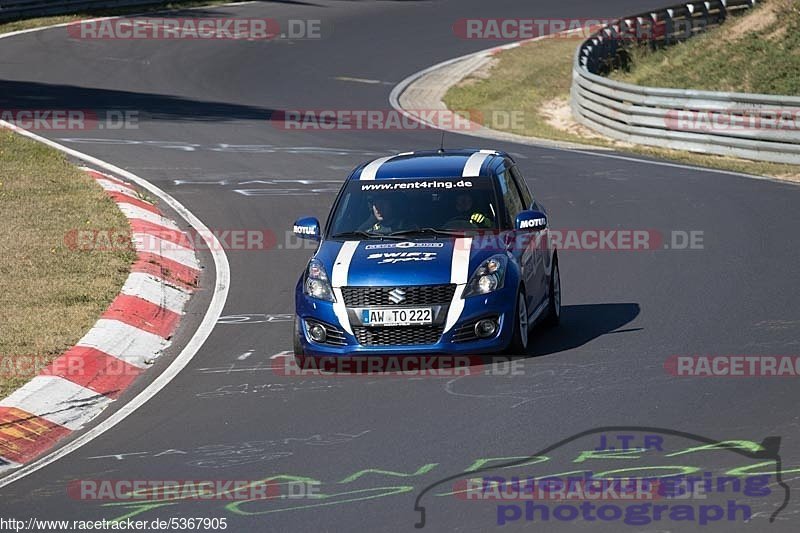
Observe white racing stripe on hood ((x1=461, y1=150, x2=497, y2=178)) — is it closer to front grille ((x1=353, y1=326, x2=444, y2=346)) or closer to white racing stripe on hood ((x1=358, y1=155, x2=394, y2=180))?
white racing stripe on hood ((x1=358, y1=155, x2=394, y2=180))

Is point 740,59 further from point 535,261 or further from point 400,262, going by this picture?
point 400,262

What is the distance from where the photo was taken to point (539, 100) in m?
36.1

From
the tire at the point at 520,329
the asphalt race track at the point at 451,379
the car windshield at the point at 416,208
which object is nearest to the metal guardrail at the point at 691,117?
the asphalt race track at the point at 451,379

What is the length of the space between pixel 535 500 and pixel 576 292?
21.7ft

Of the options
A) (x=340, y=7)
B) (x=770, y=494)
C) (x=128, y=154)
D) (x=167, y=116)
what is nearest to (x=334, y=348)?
(x=770, y=494)

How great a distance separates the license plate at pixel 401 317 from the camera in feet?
35.7

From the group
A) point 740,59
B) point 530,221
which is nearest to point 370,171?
point 530,221

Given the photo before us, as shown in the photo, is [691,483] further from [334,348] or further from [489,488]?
[334,348]

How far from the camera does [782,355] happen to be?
1087cm

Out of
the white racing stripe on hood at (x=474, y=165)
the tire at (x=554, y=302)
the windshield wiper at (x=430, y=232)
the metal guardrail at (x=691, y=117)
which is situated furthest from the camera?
the metal guardrail at (x=691, y=117)

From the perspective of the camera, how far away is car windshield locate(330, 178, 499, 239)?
11875 mm

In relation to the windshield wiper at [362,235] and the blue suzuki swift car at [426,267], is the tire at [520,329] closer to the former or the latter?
the blue suzuki swift car at [426,267]

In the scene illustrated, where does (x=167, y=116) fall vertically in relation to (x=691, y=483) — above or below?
above

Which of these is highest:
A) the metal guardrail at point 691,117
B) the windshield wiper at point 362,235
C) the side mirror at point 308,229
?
the metal guardrail at point 691,117
